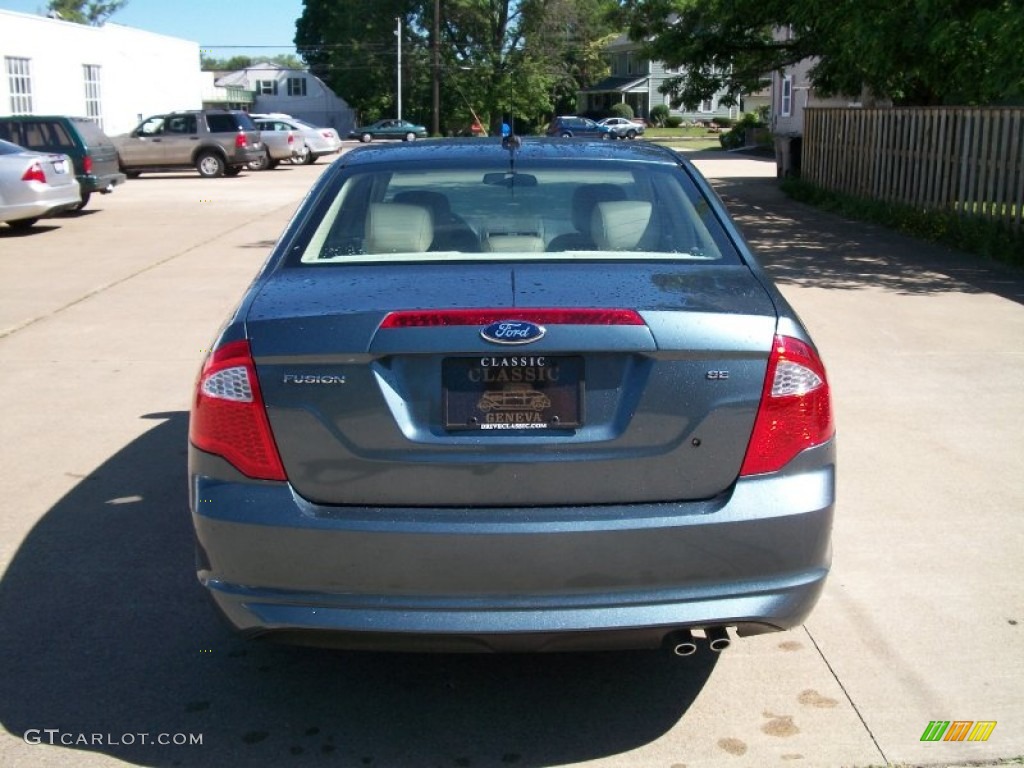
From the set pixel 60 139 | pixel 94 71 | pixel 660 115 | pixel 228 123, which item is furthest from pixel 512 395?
pixel 660 115

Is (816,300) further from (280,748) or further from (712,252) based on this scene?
(280,748)

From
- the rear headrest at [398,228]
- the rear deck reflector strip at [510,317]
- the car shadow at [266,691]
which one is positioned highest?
the rear headrest at [398,228]

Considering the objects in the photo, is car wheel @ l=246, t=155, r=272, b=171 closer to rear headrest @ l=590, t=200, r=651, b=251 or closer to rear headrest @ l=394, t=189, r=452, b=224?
rear headrest @ l=394, t=189, r=452, b=224

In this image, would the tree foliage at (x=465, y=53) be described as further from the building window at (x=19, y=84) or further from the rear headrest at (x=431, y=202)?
the rear headrest at (x=431, y=202)

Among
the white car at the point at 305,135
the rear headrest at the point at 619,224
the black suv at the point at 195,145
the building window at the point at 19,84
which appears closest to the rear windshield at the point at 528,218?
the rear headrest at the point at 619,224

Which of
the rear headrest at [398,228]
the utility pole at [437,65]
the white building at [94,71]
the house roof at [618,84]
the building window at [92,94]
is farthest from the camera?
the house roof at [618,84]

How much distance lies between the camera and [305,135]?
3838cm

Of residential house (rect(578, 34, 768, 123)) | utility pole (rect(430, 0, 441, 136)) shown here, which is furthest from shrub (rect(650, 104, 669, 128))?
utility pole (rect(430, 0, 441, 136))

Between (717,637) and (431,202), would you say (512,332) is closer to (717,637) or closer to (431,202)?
(717,637)

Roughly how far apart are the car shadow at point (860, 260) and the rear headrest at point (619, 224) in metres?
4.63

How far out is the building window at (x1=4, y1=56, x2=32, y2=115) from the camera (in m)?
30.7

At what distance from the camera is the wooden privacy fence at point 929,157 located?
14484 mm

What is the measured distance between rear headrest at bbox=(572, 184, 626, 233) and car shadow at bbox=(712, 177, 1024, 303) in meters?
4.54

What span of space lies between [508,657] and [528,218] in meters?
1.70
